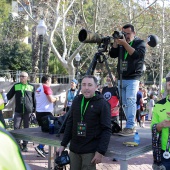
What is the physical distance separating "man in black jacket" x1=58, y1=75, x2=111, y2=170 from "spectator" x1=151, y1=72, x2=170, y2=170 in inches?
23.4

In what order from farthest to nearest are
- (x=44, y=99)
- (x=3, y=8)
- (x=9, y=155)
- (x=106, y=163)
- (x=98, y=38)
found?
(x=3, y=8), (x=44, y=99), (x=106, y=163), (x=98, y=38), (x=9, y=155)

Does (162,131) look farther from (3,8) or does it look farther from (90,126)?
(3,8)

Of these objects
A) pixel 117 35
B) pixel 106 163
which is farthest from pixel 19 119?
pixel 117 35

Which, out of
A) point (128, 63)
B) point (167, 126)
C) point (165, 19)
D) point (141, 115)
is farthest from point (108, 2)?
point (167, 126)

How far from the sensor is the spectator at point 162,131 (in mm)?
3381

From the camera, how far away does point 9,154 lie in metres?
0.95

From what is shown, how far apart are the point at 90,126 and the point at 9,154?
2392mm

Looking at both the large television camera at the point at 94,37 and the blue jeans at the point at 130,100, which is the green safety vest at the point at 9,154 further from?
the blue jeans at the point at 130,100

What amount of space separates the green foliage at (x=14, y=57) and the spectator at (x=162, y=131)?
30010mm

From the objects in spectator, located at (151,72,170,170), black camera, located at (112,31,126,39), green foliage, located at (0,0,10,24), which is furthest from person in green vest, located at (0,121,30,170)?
green foliage, located at (0,0,10,24)

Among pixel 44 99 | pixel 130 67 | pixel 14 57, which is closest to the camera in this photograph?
pixel 130 67

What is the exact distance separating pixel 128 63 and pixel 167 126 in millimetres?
1299

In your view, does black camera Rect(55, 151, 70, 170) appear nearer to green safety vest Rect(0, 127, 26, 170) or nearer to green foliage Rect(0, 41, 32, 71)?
green safety vest Rect(0, 127, 26, 170)

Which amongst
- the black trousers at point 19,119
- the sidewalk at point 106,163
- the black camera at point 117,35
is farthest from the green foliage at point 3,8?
the black camera at point 117,35
